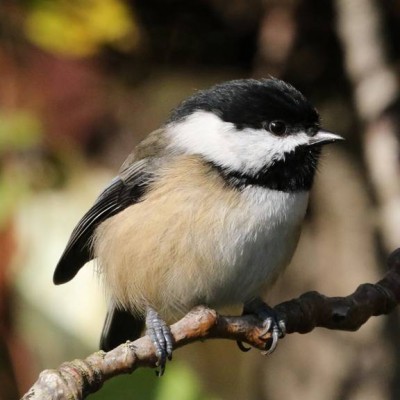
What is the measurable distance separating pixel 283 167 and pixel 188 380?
1.82 feet

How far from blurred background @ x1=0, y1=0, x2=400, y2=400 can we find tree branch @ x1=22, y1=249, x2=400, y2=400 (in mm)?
956

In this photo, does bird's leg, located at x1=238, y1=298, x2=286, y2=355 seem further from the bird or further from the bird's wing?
the bird's wing

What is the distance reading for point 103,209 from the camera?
2.37 m

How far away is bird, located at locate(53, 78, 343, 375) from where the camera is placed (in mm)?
2080

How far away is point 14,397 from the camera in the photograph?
259 cm

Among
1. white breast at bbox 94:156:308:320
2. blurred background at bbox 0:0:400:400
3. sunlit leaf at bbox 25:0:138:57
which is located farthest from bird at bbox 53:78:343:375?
sunlit leaf at bbox 25:0:138:57

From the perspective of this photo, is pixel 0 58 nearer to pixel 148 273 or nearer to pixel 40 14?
pixel 40 14

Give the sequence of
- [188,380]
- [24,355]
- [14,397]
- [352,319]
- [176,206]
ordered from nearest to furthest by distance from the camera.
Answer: [352,319], [188,380], [176,206], [14,397], [24,355]

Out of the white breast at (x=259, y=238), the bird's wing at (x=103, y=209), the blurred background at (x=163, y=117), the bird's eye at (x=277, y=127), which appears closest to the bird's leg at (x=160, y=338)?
the white breast at (x=259, y=238)

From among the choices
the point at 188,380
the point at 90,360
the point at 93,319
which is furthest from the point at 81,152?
the point at 90,360

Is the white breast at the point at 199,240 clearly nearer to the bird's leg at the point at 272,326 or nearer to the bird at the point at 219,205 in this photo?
the bird at the point at 219,205

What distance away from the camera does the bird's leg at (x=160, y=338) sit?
182 centimetres

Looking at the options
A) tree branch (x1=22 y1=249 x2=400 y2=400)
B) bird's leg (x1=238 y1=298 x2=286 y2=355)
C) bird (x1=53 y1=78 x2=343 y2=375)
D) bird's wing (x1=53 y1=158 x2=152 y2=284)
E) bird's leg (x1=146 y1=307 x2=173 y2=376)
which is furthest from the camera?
bird's wing (x1=53 y1=158 x2=152 y2=284)

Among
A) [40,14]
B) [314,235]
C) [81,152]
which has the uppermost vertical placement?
[40,14]
